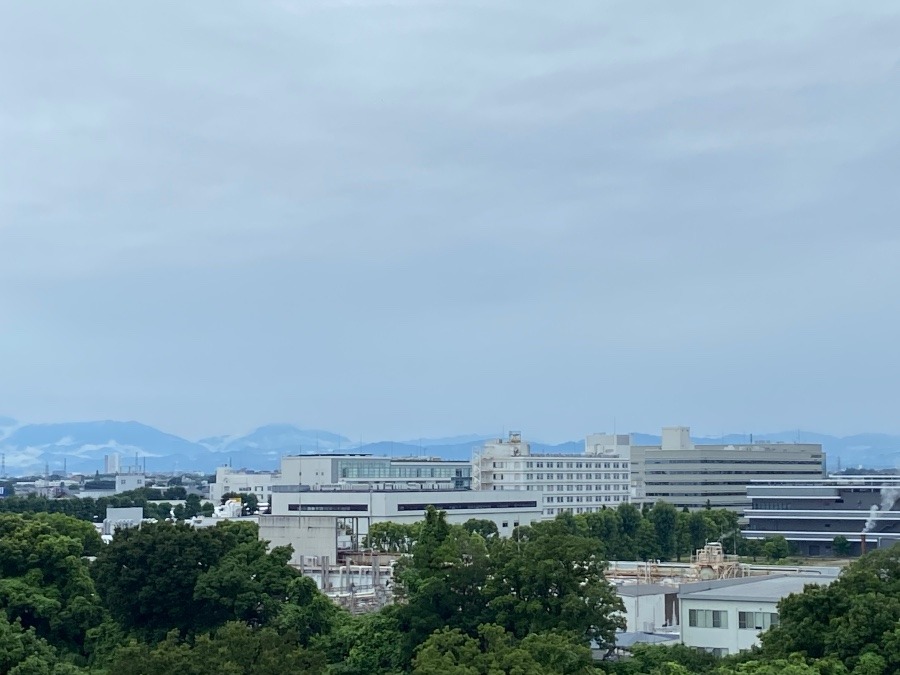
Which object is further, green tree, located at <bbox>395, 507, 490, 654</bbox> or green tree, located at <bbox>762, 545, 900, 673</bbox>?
green tree, located at <bbox>395, 507, 490, 654</bbox>

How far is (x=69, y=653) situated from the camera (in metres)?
32.7

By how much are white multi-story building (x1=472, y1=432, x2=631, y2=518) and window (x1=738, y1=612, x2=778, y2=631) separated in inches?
2230

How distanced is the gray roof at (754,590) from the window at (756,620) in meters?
0.40

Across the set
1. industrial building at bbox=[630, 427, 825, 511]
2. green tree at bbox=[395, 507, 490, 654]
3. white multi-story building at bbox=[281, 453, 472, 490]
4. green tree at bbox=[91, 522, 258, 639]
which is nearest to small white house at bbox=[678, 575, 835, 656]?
green tree at bbox=[395, 507, 490, 654]

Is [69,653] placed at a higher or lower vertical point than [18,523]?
lower

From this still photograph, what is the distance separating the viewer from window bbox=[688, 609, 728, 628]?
3275 centimetres

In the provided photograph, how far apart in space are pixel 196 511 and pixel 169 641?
74263 mm

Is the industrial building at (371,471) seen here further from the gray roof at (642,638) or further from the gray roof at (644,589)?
the gray roof at (642,638)

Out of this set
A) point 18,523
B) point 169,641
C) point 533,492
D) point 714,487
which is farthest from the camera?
point 714,487

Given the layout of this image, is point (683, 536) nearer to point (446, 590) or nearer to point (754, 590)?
point (754, 590)

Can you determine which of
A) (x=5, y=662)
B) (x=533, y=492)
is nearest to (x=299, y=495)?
(x=533, y=492)

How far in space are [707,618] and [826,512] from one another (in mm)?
47983

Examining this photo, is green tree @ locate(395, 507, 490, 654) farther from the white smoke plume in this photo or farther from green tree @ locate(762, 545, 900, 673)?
the white smoke plume

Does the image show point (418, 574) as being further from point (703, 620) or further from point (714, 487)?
point (714, 487)
